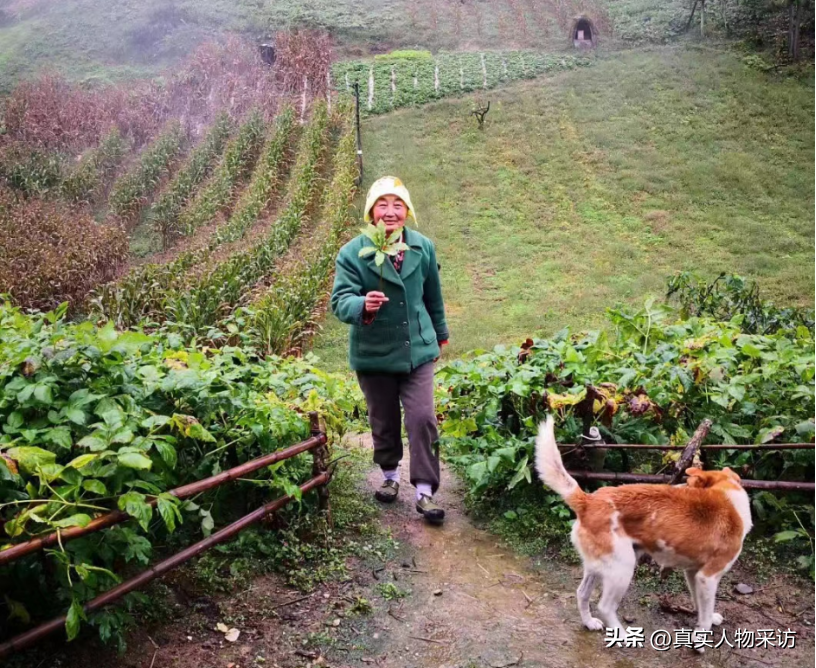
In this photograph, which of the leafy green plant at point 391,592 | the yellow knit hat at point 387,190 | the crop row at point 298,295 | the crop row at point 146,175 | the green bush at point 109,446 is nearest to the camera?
the green bush at point 109,446

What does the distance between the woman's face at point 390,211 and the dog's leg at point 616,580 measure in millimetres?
1268

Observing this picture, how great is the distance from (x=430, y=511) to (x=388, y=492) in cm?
32

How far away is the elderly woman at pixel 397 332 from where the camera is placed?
2443 millimetres

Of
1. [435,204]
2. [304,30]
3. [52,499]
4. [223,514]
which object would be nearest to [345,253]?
[435,204]

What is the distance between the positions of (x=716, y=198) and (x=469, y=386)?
5.01 feet

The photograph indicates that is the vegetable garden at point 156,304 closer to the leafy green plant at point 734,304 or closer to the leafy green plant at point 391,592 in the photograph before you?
the leafy green plant at point 391,592

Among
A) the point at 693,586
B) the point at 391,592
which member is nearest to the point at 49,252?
the point at 391,592

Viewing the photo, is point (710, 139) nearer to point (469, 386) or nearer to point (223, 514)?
point (469, 386)

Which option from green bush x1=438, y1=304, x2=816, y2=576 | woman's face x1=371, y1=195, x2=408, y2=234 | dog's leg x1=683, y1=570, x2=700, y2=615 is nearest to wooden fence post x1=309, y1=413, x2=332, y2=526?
green bush x1=438, y1=304, x2=816, y2=576

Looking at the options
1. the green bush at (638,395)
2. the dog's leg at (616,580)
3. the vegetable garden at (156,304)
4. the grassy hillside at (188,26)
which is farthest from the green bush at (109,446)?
the grassy hillside at (188,26)

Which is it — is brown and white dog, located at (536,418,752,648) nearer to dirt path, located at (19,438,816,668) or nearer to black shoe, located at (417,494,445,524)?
dirt path, located at (19,438,816,668)

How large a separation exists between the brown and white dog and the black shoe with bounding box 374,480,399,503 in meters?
1.33

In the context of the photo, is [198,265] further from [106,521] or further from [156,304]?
[106,521]

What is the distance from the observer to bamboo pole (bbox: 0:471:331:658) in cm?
178
